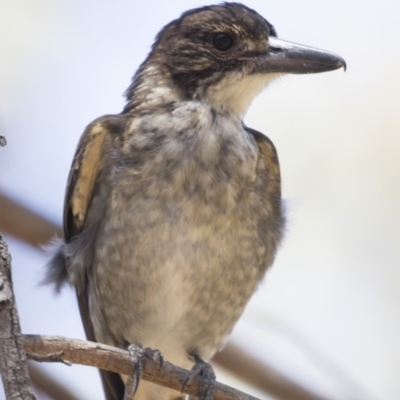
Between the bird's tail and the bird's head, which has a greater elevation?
the bird's head

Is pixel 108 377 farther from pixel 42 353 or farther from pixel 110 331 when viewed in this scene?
pixel 42 353

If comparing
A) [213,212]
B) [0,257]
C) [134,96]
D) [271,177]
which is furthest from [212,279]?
[0,257]

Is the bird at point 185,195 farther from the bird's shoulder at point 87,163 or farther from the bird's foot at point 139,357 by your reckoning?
the bird's foot at point 139,357

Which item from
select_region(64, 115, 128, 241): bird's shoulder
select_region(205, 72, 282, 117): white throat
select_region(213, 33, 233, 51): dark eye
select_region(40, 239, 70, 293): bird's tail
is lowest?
select_region(40, 239, 70, 293): bird's tail

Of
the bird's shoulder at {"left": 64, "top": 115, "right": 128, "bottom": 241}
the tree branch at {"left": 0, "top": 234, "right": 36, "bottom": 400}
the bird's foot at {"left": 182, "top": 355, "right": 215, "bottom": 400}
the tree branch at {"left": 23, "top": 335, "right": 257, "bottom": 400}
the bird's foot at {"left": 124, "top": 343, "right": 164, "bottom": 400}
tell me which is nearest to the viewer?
the tree branch at {"left": 0, "top": 234, "right": 36, "bottom": 400}

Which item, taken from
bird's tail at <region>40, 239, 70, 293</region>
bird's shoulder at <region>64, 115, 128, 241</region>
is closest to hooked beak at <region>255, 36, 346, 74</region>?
bird's shoulder at <region>64, 115, 128, 241</region>

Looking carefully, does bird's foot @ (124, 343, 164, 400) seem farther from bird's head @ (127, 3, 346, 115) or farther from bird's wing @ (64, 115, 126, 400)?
bird's head @ (127, 3, 346, 115)
